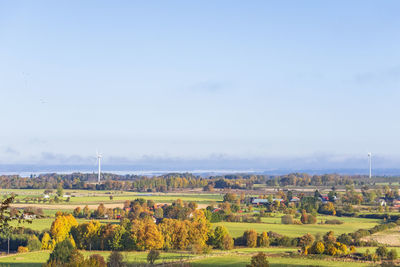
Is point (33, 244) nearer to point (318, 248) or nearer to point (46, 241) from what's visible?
point (46, 241)

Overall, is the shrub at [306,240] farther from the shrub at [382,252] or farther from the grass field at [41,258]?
the grass field at [41,258]

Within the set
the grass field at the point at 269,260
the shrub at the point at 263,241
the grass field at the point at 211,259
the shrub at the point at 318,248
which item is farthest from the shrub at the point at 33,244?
the shrub at the point at 318,248

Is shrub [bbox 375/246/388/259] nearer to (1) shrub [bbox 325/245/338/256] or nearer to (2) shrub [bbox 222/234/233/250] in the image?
(1) shrub [bbox 325/245/338/256]

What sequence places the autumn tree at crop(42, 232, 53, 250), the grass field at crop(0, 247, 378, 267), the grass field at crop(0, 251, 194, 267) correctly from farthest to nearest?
the autumn tree at crop(42, 232, 53, 250) → the grass field at crop(0, 251, 194, 267) → the grass field at crop(0, 247, 378, 267)

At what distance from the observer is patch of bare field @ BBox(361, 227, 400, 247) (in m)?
50.7

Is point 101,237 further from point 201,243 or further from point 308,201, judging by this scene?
point 308,201

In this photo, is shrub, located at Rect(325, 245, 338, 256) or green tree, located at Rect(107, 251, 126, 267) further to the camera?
shrub, located at Rect(325, 245, 338, 256)

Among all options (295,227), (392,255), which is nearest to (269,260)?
(392,255)

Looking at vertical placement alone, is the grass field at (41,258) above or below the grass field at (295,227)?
below

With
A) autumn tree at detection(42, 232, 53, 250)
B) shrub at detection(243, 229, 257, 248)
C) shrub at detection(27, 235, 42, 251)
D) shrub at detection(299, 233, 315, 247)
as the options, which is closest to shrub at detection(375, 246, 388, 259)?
shrub at detection(299, 233, 315, 247)

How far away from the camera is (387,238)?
54.5 metres

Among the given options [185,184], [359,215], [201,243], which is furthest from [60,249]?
[185,184]

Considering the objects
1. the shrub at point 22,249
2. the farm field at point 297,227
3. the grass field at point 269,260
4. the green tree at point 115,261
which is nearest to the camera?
the green tree at point 115,261

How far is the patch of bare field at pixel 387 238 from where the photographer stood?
50.7 metres
